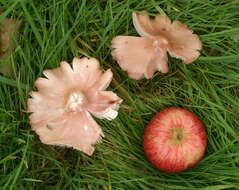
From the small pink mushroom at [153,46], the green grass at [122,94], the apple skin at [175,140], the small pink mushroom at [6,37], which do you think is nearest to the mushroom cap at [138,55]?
the small pink mushroom at [153,46]

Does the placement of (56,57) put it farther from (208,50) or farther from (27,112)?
(208,50)

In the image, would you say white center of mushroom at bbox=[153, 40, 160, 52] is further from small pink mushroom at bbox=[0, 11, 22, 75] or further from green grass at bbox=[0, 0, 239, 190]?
small pink mushroom at bbox=[0, 11, 22, 75]

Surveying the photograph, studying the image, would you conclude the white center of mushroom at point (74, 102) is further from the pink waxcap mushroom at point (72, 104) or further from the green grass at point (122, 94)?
the green grass at point (122, 94)

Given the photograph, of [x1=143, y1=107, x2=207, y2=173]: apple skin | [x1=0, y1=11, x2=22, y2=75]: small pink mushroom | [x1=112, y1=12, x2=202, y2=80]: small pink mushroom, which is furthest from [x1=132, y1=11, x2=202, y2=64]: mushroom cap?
[x1=0, y1=11, x2=22, y2=75]: small pink mushroom

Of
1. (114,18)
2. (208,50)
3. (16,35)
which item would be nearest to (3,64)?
(16,35)

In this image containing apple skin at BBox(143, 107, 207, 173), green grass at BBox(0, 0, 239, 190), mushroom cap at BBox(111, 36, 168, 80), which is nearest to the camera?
apple skin at BBox(143, 107, 207, 173)
